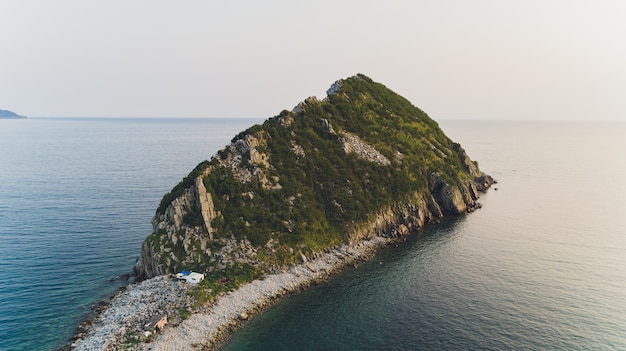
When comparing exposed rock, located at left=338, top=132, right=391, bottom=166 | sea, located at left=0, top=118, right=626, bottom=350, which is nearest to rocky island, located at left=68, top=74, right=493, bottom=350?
exposed rock, located at left=338, top=132, right=391, bottom=166

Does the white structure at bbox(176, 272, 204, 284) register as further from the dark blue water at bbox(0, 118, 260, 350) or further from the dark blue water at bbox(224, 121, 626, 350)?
the dark blue water at bbox(0, 118, 260, 350)

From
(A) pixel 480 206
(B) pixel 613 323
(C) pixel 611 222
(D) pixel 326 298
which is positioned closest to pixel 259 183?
(D) pixel 326 298

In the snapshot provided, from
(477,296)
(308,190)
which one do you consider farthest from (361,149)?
(477,296)

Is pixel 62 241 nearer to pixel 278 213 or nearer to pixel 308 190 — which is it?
pixel 278 213

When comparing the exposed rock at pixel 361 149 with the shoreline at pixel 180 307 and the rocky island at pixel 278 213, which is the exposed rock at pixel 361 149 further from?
the shoreline at pixel 180 307

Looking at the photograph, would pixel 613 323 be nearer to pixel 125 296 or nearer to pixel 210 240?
pixel 210 240

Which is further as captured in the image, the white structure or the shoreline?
the white structure
